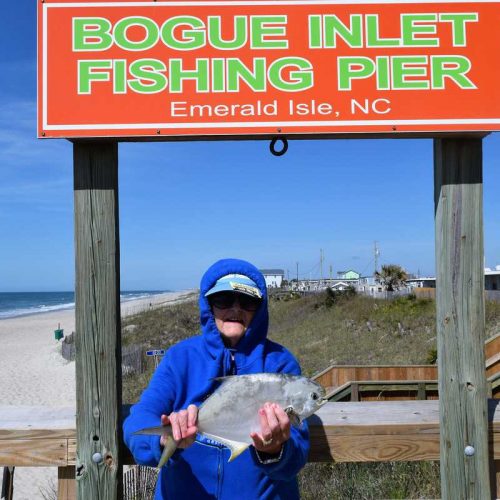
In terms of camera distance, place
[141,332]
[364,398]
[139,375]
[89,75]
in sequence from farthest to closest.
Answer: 1. [141,332]
2. [139,375]
3. [364,398]
4. [89,75]

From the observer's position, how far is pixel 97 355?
9.31 ft

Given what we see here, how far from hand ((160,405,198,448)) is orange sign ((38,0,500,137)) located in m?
1.35

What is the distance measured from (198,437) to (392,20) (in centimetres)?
218

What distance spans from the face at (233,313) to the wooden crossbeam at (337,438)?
68 centimetres

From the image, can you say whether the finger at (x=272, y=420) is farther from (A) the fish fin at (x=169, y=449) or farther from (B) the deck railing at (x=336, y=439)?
(B) the deck railing at (x=336, y=439)

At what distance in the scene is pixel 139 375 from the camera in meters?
20.5

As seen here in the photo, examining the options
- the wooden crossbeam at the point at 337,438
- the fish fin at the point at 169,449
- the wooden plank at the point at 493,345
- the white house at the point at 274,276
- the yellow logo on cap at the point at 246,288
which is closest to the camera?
the fish fin at the point at 169,449

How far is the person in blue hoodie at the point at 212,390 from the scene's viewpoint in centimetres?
230

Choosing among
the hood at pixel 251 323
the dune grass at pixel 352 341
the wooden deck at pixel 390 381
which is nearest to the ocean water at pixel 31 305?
the dune grass at pixel 352 341

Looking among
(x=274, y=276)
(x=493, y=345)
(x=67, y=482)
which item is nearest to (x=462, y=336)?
(x=67, y=482)

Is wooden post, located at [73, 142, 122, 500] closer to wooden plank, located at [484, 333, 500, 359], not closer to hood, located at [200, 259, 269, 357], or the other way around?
hood, located at [200, 259, 269, 357]

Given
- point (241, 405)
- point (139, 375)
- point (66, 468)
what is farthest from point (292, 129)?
point (139, 375)

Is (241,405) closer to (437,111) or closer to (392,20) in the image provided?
(437,111)

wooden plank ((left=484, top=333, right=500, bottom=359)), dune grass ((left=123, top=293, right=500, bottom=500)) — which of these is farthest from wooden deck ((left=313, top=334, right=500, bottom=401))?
dune grass ((left=123, top=293, right=500, bottom=500))
